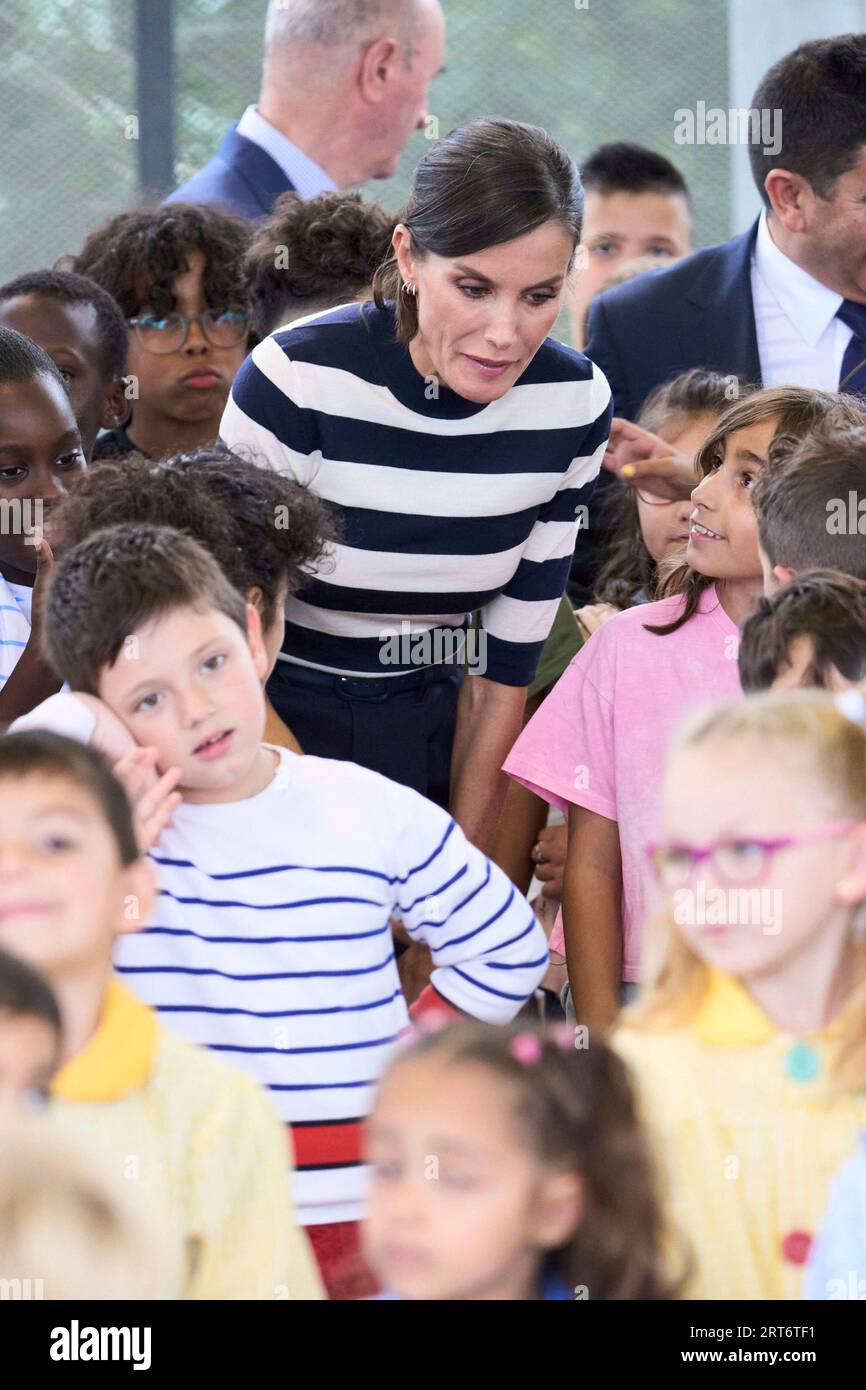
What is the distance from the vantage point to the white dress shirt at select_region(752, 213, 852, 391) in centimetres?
257

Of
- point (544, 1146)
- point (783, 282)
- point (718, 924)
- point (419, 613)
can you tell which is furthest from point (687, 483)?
point (544, 1146)

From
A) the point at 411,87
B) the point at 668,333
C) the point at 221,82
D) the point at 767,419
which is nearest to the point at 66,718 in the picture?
the point at 767,419

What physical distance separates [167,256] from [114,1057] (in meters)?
1.75

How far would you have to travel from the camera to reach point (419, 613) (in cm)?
193

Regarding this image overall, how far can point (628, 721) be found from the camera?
5.93 feet

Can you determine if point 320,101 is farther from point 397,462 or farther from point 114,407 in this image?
point 397,462

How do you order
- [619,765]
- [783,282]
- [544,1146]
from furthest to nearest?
1. [783,282]
2. [619,765]
3. [544,1146]

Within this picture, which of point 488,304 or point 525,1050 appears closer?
point 525,1050

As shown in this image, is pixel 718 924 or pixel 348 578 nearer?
pixel 718 924

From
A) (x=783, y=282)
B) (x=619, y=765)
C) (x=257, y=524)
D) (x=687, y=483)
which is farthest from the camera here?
(x=783, y=282)

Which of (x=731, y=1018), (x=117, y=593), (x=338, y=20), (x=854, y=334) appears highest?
(x=338, y=20)

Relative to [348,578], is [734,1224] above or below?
below

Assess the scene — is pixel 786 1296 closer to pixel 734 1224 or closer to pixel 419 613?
pixel 734 1224
